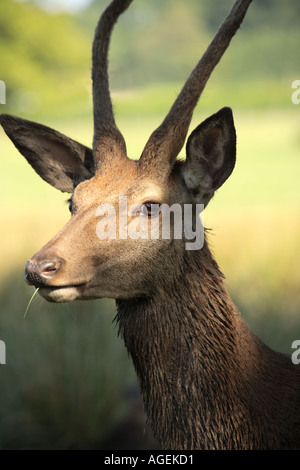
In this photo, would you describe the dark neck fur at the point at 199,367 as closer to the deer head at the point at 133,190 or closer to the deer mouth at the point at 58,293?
the deer head at the point at 133,190

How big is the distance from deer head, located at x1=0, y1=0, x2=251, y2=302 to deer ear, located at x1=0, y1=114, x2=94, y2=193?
0.01 m

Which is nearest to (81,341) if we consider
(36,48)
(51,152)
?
(51,152)

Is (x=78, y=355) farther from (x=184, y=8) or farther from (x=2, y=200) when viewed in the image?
(x=184, y=8)

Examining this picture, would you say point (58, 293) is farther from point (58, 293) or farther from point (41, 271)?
point (41, 271)

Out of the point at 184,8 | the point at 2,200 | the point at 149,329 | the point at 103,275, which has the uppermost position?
the point at 184,8

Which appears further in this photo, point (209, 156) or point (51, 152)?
point (51, 152)

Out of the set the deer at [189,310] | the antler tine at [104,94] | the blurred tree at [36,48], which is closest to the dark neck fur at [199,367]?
the deer at [189,310]

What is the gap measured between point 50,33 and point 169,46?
46.6 feet

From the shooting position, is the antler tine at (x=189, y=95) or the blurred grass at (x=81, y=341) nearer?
the antler tine at (x=189, y=95)

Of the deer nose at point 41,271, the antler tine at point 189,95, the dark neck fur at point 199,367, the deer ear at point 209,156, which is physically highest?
the antler tine at point 189,95

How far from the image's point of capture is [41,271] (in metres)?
2.76

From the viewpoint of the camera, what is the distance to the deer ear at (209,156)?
126 inches

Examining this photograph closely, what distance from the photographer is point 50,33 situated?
32.0 meters
